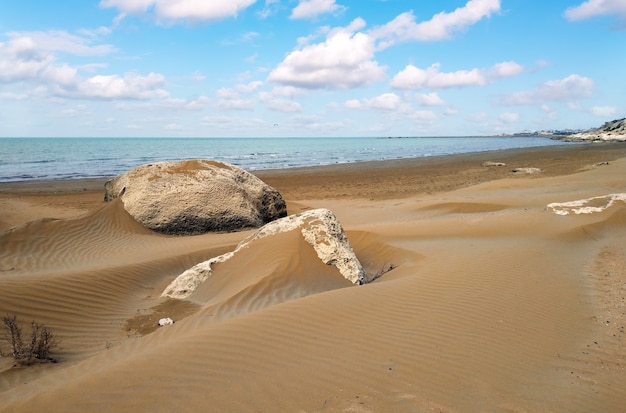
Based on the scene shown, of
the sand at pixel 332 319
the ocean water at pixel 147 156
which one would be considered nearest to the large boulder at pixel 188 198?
the sand at pixel 332 319

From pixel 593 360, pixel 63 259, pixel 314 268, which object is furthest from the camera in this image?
pixel 63 259

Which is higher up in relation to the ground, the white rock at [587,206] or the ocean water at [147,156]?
the ocean water at [147,156]

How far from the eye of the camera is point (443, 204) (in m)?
14.3

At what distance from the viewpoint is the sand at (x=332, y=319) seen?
3387 millimetres

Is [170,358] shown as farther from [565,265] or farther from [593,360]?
[565,265]

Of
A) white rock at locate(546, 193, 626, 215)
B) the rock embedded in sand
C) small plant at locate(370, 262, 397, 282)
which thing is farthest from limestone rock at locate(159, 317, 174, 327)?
white rock at locate(546, 193, 626, 215)

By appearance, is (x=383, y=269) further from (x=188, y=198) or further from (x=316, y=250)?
(x=188, y=198)

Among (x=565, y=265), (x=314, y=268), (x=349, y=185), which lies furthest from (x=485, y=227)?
(x=349, y=185)

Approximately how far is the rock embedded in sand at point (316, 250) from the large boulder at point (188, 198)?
12.3 ft

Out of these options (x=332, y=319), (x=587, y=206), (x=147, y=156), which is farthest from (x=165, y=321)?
(x=147, y=156)

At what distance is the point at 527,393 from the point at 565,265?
5.03 m

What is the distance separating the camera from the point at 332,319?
4.77 metres

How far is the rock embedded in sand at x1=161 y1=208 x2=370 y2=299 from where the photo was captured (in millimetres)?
7098

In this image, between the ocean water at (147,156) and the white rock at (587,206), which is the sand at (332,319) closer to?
the white rock at (587,206)
